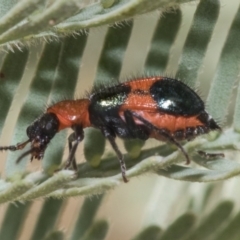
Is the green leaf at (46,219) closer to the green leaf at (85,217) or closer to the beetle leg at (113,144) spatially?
the green leaf at (85,217)

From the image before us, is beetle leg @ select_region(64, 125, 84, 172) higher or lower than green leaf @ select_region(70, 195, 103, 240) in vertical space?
higher

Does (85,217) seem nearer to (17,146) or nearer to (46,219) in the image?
(46,219)

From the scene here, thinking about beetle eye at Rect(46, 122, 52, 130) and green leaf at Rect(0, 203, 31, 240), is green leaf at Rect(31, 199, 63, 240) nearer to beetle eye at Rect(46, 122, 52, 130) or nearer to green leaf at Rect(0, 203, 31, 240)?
green leaf at Rect(0, 203, 31, 240)

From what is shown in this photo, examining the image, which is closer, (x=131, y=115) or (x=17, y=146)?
(x=17, y=146)

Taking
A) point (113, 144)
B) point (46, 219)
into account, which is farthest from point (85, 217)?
point (113, 144)

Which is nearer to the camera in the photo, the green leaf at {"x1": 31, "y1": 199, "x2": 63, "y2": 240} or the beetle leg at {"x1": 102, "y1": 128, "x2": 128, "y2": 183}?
the beetle leg at {"x1": 102, "y1": 128, "x2": 128, "y2": 183}

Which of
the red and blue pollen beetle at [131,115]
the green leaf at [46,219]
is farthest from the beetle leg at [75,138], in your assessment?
the green leaf at [46,219]

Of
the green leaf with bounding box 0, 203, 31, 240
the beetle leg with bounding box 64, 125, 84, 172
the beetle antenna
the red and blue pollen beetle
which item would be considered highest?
the red and blue pollen beetle

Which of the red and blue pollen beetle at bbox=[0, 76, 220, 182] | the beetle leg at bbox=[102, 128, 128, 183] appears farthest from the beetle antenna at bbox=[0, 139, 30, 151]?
the beetle leg at bbox=[102, 128, 128, 183]

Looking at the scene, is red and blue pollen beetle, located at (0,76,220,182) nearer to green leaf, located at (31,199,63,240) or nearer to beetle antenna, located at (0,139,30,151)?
beetle antenna, located at (0,139,30,151)
